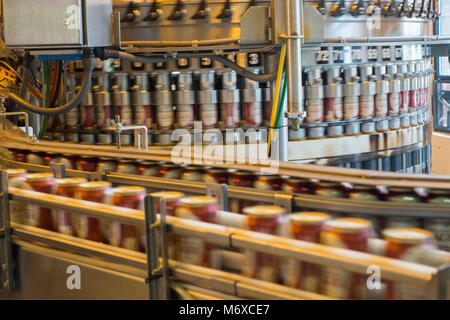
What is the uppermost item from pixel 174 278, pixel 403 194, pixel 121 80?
pixel 121 80

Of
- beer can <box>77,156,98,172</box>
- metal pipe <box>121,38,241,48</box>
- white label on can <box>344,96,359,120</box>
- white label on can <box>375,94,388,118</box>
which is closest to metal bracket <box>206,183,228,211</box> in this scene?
beer can <box>77,156,98,172</box>

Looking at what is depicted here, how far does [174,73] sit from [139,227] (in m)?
1.83

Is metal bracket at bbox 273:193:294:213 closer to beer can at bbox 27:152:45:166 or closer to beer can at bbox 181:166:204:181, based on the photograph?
beer can at bbox 181:166:204:181

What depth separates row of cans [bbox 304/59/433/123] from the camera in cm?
319

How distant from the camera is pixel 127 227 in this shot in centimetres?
142

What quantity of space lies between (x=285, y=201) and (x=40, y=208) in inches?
24.6

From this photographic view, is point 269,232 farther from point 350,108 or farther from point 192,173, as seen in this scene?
point 350,108

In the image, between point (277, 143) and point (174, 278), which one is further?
point (277, 143)

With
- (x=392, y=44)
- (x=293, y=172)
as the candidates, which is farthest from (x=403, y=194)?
(x=392, y=44)

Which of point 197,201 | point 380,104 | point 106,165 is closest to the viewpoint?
point 197,201

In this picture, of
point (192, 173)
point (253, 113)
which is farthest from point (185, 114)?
point (192, 173)

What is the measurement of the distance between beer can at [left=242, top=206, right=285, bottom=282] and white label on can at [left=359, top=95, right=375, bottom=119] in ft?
7.09
